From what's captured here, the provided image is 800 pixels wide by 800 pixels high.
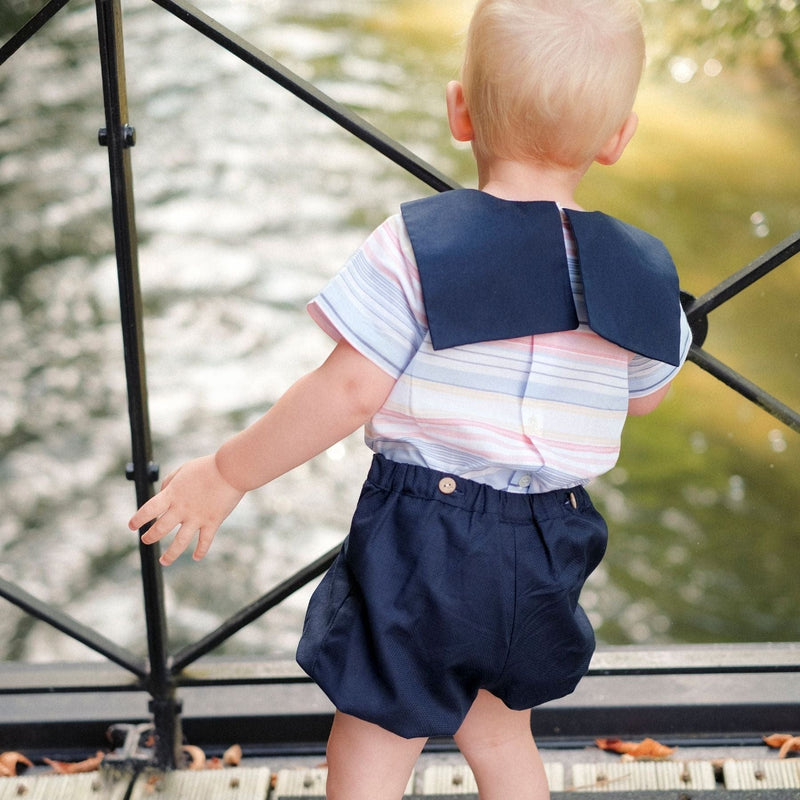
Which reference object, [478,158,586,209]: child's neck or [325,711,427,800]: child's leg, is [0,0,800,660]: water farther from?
[478,158,586,209]: child's neck

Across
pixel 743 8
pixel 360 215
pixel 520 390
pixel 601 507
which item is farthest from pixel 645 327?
pixel 743 8

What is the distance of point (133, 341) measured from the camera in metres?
1.44

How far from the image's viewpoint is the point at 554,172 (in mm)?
1120

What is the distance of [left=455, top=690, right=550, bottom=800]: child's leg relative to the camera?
1.29 meters

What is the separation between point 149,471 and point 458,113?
66 cm

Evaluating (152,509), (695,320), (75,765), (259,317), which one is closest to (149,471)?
(152,509)

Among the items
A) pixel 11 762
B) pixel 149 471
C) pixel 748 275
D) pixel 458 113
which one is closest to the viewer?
pixel 458 113

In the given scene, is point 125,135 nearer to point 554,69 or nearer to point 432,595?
point 554,69

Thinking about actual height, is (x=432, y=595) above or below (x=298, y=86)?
below

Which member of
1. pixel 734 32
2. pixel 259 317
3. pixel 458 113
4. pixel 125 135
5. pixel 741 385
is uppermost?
pixel 734 32

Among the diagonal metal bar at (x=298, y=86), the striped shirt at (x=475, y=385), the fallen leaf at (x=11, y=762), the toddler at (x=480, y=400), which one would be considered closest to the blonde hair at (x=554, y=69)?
the toddler at (x=480, y=400)

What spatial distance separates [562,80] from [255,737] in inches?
43.2

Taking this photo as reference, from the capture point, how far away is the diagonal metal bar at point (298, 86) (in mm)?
1284

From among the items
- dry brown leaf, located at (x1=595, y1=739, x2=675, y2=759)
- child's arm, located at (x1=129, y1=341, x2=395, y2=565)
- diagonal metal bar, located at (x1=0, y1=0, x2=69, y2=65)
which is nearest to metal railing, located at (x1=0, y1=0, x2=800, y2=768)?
diagonal metal bar, located at (x1=0, y1=0, x2=69, y2=65)
